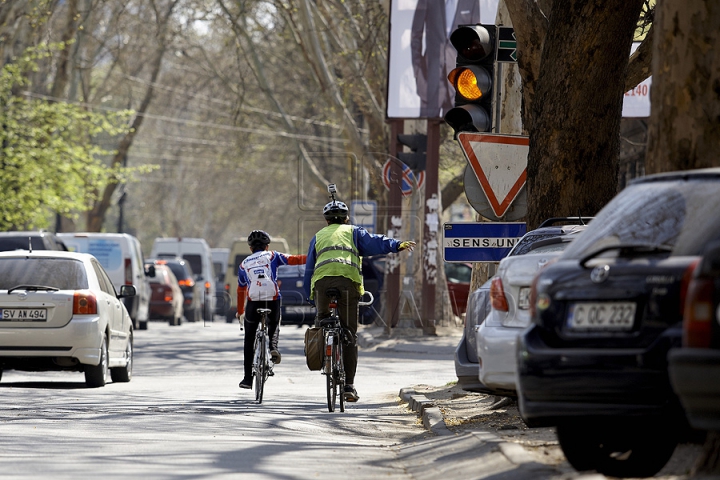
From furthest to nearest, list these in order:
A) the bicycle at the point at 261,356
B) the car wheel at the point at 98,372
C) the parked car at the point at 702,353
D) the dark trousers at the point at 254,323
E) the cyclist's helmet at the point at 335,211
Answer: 1. the car wheel at the point at 98,372
2. the dark trousers at the point at 254,323
3. the bicycle at the point at 261,356
4. the cyclist's helmet at the point at 335,211
5. the parked car at the point at 702,353

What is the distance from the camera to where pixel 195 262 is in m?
43.0

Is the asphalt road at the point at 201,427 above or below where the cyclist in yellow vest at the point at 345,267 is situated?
below

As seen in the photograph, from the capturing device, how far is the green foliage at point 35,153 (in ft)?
106

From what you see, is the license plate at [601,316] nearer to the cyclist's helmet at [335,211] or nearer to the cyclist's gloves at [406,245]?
the cyclist's gloves at [406,245]

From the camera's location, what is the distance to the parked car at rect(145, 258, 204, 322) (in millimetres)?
38406

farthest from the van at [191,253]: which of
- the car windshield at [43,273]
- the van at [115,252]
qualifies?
the car windshield at [43,273]

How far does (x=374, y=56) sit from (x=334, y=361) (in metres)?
18.1

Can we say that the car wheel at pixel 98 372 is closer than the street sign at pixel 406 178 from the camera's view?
Yes

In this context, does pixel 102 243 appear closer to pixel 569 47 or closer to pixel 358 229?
pixel 358 229

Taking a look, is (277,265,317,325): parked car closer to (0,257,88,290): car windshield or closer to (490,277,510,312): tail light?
(0,257,88,290): car windshield

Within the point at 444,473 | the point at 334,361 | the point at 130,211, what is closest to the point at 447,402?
the point at 334,361

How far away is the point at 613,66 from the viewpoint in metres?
11.3

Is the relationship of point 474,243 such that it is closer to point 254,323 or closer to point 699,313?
point 254,323

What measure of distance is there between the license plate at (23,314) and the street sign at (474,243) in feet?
15.4
